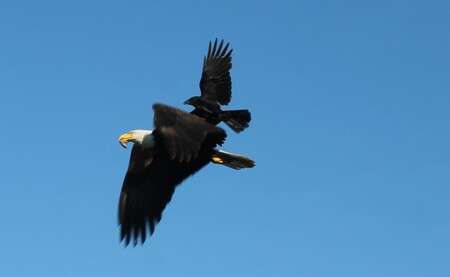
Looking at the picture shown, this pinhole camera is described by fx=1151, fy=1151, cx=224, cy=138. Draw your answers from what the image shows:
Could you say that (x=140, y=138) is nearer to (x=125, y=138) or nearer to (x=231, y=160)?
(x=125, y=138)

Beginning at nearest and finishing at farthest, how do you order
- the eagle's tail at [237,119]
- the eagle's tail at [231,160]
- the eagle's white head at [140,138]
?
1. the eagle's tail at [237,119]
2. the eagle's white head at [140,138]
3. the eagle's tail at [231,160]

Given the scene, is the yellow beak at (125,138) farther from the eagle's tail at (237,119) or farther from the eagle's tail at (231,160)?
the eagle's tail at (237,119)

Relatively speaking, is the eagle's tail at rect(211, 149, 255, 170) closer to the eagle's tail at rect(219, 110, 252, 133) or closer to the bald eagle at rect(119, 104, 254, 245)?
the bald eagle at rect(119, 104, 254, 245)

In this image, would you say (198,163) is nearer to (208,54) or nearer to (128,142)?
(128,142)

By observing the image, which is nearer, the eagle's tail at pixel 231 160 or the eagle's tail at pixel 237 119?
the eagle's tail at pixel 237 119

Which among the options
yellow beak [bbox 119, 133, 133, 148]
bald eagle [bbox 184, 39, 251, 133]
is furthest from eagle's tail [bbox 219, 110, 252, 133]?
yellow beak [bbox 119, 133, 133, 148]

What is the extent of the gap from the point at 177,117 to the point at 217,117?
5.84 ft

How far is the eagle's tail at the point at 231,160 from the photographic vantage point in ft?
47.5

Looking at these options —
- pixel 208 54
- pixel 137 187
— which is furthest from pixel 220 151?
pixel 208 54

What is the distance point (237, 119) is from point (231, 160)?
656 mm

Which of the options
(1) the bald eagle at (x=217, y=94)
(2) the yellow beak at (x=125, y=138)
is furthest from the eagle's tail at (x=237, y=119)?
(2) the yellow beak at (x=125, y=138)

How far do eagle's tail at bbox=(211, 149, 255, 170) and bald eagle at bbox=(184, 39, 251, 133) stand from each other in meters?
0.43

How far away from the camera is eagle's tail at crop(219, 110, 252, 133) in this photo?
1405 cm

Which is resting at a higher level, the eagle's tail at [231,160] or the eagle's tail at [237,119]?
the eagle's tail at [237,119]
